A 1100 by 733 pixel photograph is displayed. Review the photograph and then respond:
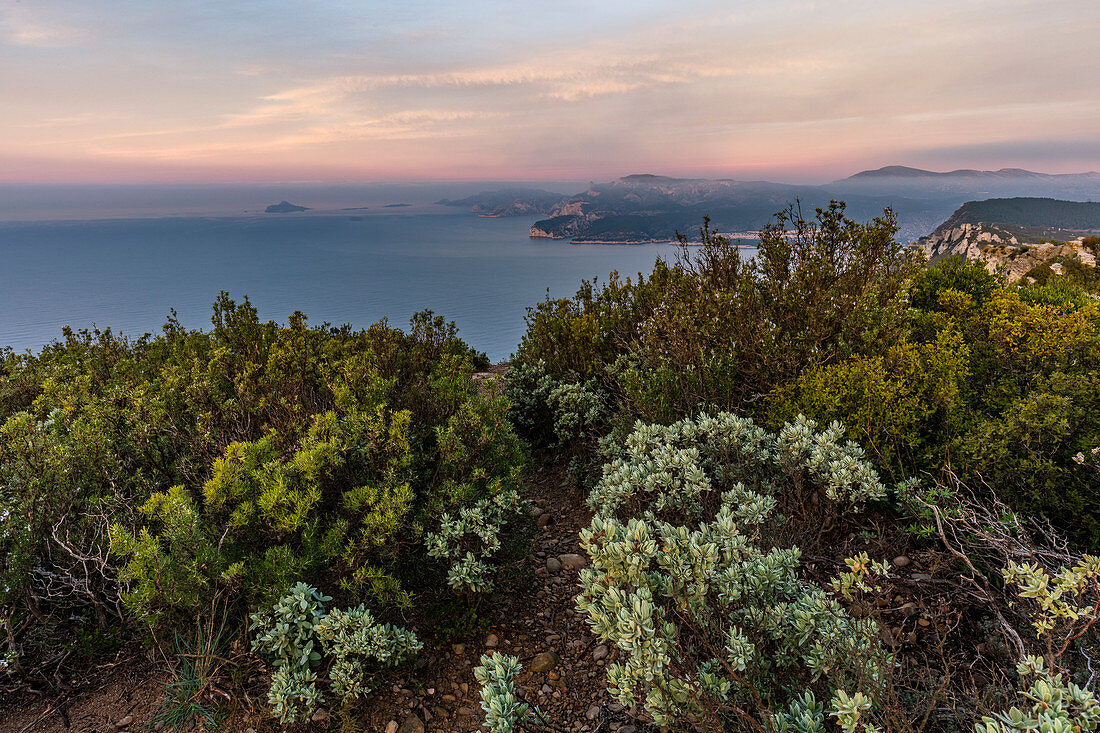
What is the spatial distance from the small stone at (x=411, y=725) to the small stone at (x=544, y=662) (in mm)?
804

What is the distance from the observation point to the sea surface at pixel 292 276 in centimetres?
4200

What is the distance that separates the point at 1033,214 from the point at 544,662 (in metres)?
165

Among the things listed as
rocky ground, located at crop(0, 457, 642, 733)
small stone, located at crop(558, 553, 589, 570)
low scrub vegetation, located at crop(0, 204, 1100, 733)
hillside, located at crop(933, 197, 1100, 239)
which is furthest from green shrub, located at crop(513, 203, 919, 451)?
hillside, located at crop(933, 197, 1100, 239)

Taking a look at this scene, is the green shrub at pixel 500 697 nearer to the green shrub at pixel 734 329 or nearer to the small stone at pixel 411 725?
the small stone at pixel 411 725

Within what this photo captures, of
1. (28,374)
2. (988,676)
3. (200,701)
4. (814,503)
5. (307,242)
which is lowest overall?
(200,701)

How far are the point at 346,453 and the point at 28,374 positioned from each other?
6.96 m

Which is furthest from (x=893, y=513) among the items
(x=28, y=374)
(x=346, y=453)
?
(x=28, y=374)

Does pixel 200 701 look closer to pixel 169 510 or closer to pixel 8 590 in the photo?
pixel 169 510

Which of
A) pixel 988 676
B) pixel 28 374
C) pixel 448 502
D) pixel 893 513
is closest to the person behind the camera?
pixel 988 676

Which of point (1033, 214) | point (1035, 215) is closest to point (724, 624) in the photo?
point (1035, 215)

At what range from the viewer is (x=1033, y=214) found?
4560 inches

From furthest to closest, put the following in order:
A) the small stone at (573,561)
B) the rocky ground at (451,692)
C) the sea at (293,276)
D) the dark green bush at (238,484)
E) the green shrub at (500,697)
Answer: the sea at (293,276) → the small stone at (573,561) → the dark green bush at (238,484) → the rocky ground at (451,692) → the green shrub at (500,697)

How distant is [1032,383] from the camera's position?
4559mm

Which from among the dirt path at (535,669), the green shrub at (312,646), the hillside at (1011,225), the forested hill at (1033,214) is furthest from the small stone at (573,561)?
the forested hill at (1033,214)
